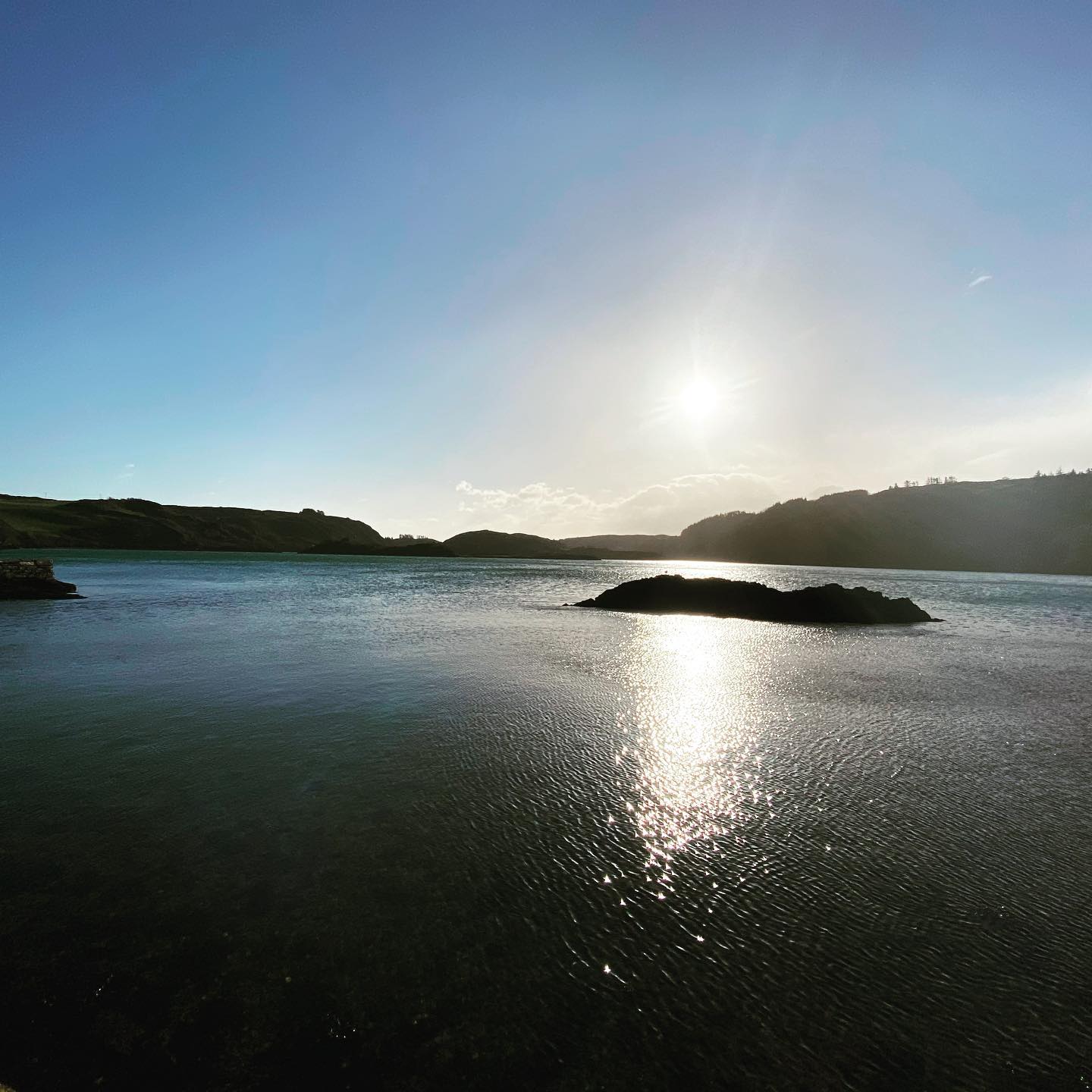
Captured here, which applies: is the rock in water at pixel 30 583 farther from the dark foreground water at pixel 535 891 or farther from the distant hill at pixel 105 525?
the distant hill at pixel 105 525

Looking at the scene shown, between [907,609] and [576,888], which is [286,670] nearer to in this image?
[576,888]

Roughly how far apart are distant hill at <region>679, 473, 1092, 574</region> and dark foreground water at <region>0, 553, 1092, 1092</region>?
7897 inches

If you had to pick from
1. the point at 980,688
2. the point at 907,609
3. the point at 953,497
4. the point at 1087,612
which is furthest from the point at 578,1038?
the point at 953,497

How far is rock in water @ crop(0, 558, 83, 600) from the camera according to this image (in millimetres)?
31516

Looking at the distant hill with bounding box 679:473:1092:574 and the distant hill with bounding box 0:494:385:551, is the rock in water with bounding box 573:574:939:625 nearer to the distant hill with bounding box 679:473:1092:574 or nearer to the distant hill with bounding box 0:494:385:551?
the distant hill with bounding box 679:473:1092:574

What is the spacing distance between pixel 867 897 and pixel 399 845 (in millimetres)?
4573

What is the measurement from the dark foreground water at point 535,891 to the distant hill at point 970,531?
20057 cm

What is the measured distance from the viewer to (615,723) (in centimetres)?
983

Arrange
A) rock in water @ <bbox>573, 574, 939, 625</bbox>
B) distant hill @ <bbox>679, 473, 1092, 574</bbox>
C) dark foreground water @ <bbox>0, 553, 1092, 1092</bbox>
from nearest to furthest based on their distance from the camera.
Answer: dark foreground water @ <bbox>0, 553, 1092, 1092</bbox>, rock in water @ <bbox>573, 574, 939, 625</bbox>, distant hill @ <bbox>679, 473, 1092, 574</bbox>

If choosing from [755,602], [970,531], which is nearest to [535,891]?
[755,602]

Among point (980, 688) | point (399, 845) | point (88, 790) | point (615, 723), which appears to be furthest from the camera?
point (980, 688)

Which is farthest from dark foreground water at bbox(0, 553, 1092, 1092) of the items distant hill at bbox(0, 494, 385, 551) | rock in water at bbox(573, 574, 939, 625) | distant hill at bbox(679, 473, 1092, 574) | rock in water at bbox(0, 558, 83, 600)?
distant hill at bbox(679, 473, 1092, 574)

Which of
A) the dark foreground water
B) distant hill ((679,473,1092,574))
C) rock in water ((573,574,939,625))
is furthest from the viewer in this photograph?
distant hill ((679,473,1092,574))

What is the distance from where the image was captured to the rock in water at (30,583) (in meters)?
31.5
